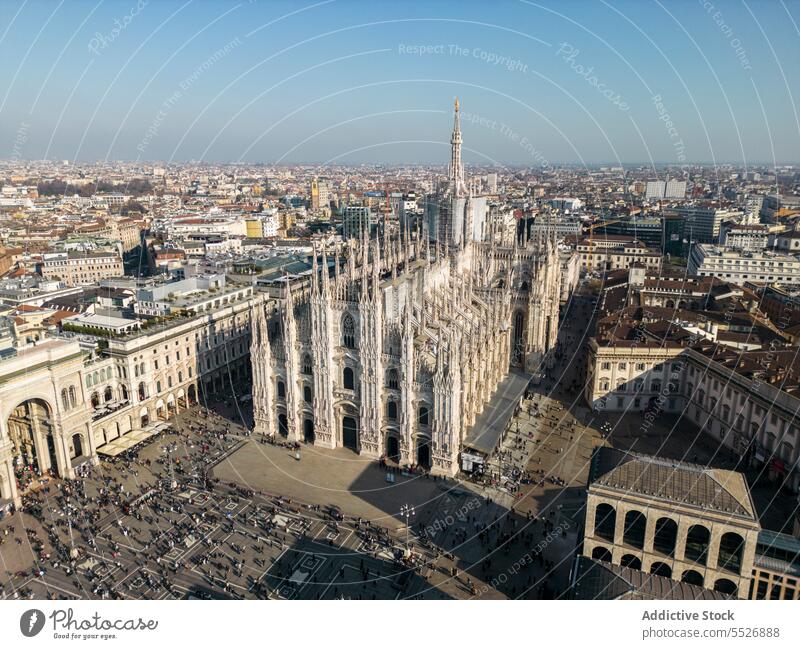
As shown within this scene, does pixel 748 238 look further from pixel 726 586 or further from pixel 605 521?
pixel 605 521

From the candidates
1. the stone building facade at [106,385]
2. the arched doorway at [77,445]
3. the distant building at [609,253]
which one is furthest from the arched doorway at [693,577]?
the distant building at [609,253]

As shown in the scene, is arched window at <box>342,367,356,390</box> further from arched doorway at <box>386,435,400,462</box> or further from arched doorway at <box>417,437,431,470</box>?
arched doorway at <box>417,437,431,470</box>

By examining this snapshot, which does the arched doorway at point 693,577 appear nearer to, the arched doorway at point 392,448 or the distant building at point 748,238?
the arched doorway at point 392,448

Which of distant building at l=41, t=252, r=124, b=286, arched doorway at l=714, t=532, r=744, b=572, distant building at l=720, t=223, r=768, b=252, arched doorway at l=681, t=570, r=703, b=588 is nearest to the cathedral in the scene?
arched doorway at l=681, t=570, r=703, b=588

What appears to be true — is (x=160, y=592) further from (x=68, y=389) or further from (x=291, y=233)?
(x=291, y=233)

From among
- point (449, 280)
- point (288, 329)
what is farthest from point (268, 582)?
point (449, 280)

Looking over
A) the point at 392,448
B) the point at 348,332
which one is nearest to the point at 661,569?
the point at 392,448

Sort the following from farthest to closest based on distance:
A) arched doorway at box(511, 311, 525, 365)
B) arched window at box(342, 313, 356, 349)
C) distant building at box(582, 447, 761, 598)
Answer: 1. arched doorway at box(511, 311, 525, 365)
2. arched window at box(342, 313, 356, 349)
3. distant building at box(582, 447, 761, 598)
